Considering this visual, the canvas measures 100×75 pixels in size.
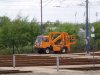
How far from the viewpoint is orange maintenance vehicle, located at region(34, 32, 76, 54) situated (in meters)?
51.5

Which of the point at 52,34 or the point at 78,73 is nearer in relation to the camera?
the point at 78,73

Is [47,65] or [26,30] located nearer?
[47,65]

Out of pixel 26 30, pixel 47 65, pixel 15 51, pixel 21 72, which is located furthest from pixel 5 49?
pixel 21 72

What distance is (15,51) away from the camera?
179 feet

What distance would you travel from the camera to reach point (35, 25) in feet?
198

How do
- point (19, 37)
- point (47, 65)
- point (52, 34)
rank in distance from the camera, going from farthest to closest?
point (19, 37)
point (52, 34)
point (47, 65)

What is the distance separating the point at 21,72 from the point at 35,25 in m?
35.4

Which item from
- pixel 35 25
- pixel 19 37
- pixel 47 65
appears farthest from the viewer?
pixel 35 25

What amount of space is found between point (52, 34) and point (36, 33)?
659 cm

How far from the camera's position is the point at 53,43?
5247cm

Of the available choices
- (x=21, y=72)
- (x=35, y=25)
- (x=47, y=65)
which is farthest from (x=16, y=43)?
(x=21, y=72)

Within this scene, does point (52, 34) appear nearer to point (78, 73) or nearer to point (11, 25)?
point (11, 25)

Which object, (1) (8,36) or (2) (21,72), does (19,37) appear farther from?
(2) (21,72)

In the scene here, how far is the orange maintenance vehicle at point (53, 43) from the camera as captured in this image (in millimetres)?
51484
